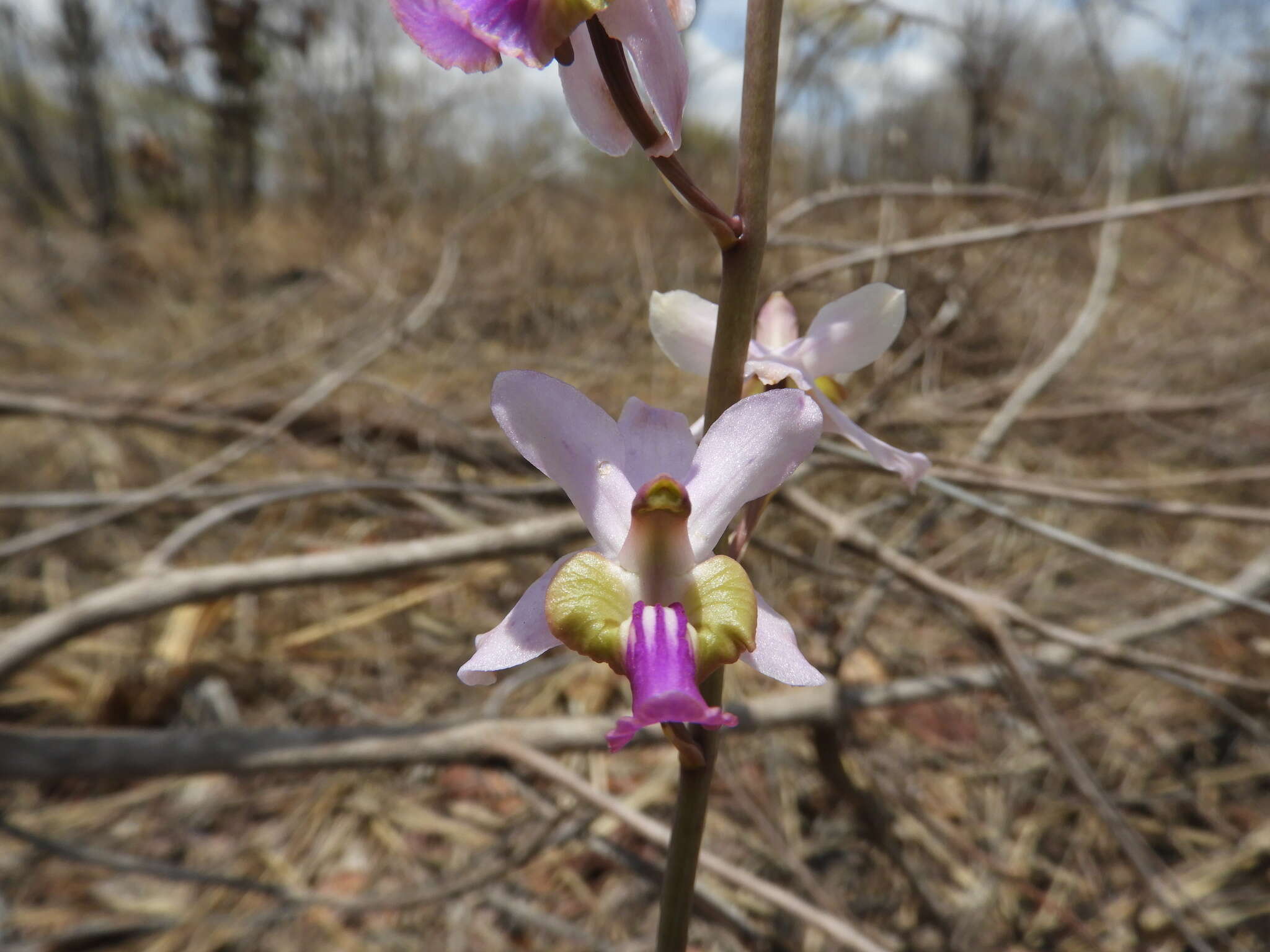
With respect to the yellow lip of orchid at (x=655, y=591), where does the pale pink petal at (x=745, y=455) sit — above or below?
above

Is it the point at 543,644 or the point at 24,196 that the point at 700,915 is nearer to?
the point at 543,644

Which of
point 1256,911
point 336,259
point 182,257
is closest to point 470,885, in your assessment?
point 1256,911

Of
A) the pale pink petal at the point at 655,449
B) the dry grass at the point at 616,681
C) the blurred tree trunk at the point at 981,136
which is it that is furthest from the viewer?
the blurred tree trunk at the point at 981,136

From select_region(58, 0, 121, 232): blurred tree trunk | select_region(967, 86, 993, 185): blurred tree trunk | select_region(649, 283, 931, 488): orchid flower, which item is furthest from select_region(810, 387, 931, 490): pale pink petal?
select_region(58, 0, 121, 232): blurred tree trunk

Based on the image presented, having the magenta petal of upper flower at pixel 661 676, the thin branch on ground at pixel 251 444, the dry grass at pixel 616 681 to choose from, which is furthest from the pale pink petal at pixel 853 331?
the thin branch on ground at pixel 251 444

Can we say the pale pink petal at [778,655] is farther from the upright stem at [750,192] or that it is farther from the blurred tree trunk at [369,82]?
A: the blurred tree trunk at [369,82]

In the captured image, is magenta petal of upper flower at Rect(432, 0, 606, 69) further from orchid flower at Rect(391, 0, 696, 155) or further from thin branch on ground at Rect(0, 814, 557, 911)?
thin branch on ground at Rect(0, 814, 557, 911)
